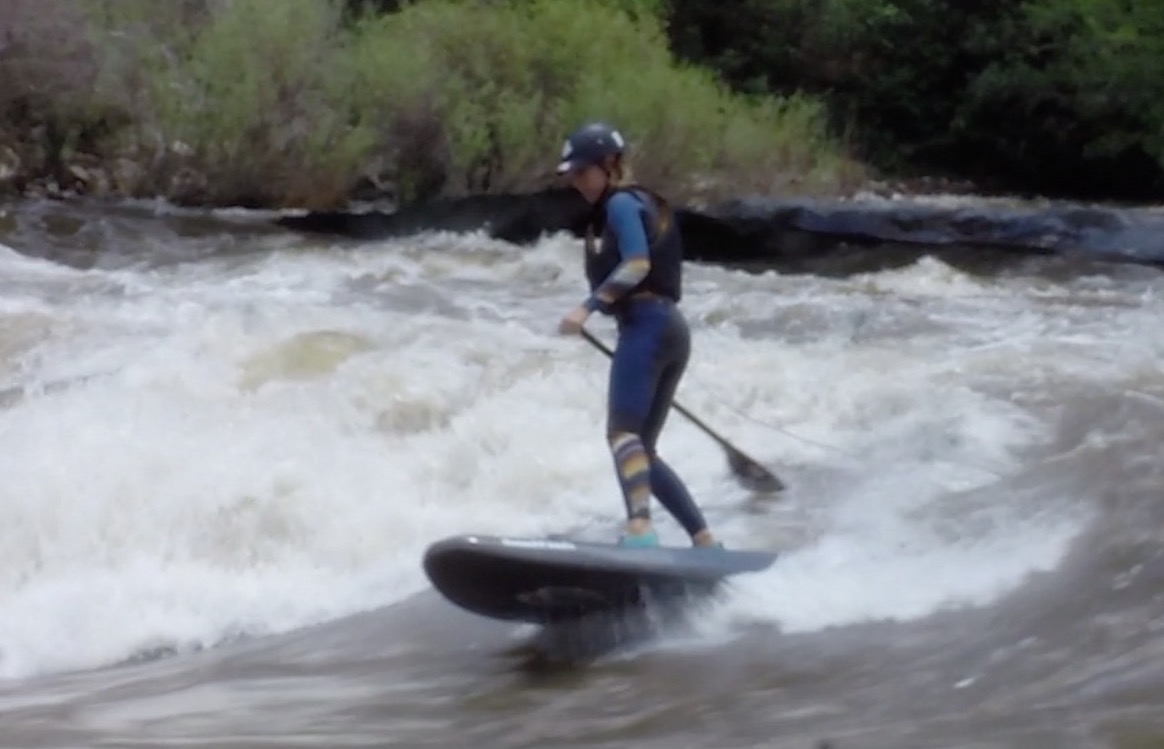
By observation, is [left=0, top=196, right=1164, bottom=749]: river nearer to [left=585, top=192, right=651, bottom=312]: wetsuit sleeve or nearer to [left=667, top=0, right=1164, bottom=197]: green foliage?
[left=585, top=192, right=651, bottom=312]: wetsuit sleeve

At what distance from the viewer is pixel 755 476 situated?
711 centimetres

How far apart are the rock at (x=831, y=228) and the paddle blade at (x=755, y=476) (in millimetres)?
7784

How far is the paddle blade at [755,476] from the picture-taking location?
23.1ft

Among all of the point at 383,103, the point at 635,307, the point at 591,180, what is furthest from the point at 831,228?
the point at 591,180

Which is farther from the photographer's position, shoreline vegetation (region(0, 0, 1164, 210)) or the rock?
shoreline vegetation (region(0, 0, 1164, 210))

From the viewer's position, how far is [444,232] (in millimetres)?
16281

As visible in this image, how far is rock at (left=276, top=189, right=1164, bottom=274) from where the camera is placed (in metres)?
15.0

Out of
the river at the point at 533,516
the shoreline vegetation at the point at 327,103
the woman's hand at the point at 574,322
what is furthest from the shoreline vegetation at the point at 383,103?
the woman's hand at the point at 574,322

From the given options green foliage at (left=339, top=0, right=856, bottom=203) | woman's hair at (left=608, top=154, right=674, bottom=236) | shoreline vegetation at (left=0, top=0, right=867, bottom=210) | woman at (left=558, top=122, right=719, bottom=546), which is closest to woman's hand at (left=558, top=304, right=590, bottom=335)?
woman at (left=558, top=122, right=719, bottom=546)

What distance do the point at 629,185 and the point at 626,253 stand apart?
0.22 meters

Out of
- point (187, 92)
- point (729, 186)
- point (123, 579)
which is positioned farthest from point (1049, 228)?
point (123, 579)

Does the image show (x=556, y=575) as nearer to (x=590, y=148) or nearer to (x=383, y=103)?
(x=590, y=148)

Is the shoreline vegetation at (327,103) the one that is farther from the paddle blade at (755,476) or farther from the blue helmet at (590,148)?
the blue helmet at (590,148)

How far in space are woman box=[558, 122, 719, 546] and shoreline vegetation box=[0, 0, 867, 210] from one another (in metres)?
12.0
